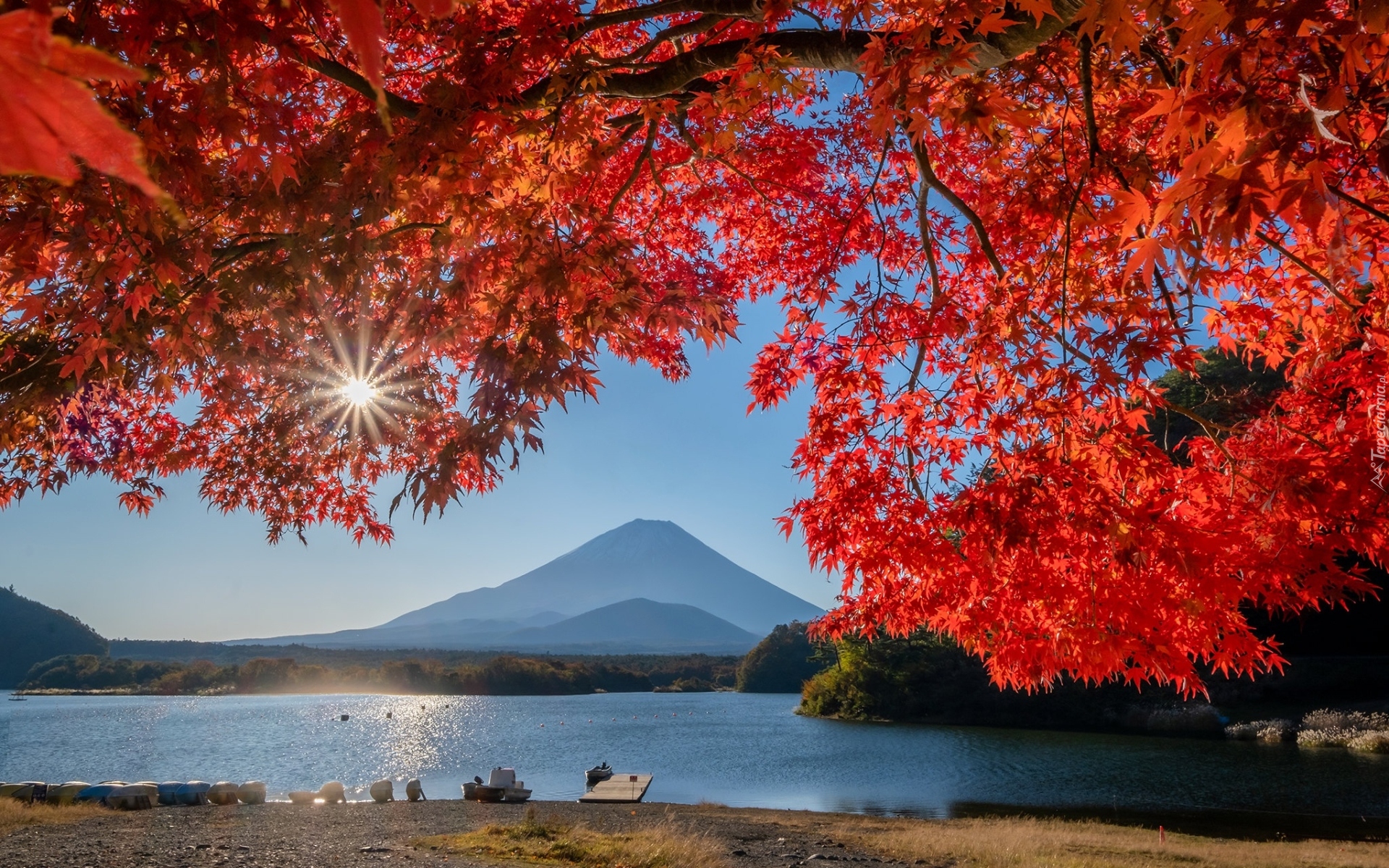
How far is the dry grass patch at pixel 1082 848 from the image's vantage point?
1126 cm

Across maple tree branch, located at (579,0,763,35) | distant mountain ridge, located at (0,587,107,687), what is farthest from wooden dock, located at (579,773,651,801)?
distant mountain ridge, located at (0,587,107,687)

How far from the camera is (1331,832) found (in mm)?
16141

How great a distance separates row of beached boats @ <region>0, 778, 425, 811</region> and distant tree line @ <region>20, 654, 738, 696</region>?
81.5 m

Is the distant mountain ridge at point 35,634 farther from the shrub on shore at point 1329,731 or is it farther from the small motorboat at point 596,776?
the shrub on shore at point 1329,731

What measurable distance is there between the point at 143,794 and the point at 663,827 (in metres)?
10.4

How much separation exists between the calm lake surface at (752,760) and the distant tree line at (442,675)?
3490cm

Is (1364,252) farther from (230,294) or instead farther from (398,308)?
(230,294)

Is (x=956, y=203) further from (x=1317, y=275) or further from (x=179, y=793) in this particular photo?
(x=179, y=793)

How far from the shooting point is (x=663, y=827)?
45.5ft

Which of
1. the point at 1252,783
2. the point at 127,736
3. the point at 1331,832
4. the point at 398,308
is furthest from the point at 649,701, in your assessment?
the point at 398,308

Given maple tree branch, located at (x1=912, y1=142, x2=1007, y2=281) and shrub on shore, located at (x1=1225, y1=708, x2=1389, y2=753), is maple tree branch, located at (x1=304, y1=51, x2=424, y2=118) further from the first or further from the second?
shrub on shore, located at (x1=1225, y1=708, x2=1389, y2=753)

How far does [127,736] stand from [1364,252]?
63776 millimetres

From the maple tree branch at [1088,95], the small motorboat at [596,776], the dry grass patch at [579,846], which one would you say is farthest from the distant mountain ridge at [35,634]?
the maple tree branch at [1088,95]

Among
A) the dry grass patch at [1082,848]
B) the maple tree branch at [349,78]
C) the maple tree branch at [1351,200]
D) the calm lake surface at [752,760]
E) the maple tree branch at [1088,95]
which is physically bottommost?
the calm lake surface at [752,760]
